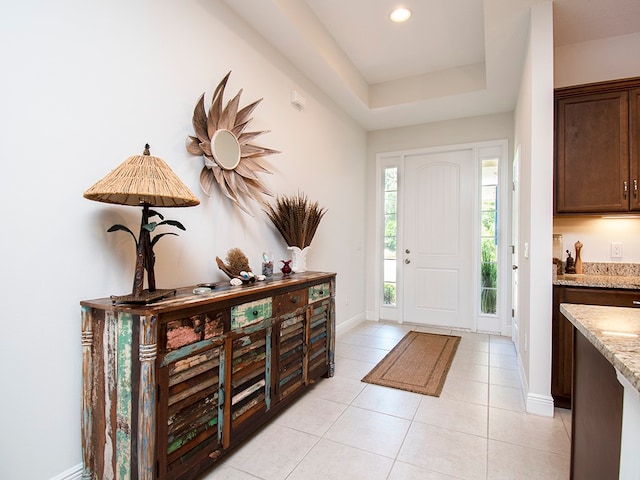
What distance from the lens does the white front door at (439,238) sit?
14.6ft

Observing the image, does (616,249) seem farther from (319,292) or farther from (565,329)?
(319,292)

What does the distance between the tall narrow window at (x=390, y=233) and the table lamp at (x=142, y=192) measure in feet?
11.8

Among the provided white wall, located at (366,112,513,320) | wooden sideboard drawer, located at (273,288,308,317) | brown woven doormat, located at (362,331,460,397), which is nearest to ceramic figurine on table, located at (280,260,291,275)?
wooden sideboard drawer, located at (273,288,308,317)

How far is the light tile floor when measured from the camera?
1756mm

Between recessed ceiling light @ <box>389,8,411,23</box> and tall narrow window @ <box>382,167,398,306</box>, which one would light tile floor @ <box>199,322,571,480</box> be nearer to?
tall narrow window @ <box>382,167,398,306</box>

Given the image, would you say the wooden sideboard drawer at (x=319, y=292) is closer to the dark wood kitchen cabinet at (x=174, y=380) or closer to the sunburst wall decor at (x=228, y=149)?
the dark wood kitchen cabinet at (x=174, y=380)

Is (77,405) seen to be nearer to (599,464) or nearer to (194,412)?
(194,412)

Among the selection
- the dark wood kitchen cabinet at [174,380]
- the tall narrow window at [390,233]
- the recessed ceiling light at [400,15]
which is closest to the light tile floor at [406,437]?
the dark wood kitchen cabinet at [174,380]

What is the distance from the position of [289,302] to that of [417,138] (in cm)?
334

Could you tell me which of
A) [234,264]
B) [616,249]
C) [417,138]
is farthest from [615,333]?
[417,138]

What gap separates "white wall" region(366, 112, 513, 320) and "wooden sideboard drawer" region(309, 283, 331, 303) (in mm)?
2196

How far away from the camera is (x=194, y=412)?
1583 mm

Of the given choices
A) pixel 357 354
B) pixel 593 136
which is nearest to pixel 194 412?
pixel 357 354

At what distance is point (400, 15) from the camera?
9.62ft
